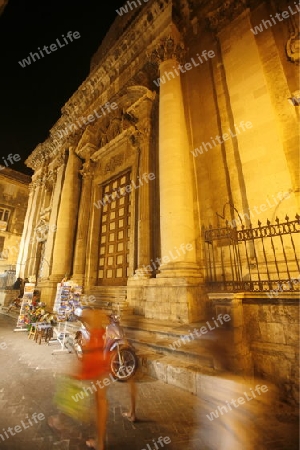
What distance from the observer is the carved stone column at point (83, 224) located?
1176cm

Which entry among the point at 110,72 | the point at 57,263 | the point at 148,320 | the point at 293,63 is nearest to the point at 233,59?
the point at 293,63

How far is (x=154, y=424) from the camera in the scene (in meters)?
2.95

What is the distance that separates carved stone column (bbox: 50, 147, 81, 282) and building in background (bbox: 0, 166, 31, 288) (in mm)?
15642

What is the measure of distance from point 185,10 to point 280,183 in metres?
9.90

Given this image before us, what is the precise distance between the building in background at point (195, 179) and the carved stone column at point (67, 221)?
7 centimetres

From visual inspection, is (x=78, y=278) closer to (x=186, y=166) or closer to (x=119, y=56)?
(x=186, y=166)

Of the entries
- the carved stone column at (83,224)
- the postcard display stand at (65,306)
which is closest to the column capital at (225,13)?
the carved stone column at (83,224)

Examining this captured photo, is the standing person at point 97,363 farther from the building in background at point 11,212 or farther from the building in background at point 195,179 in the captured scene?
the building in background at point 11,212

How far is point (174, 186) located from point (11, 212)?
85.5ft

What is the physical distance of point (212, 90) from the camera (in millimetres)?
8836

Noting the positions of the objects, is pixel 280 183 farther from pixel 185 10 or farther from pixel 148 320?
pixel 185 10

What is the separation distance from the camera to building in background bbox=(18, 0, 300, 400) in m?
5.32

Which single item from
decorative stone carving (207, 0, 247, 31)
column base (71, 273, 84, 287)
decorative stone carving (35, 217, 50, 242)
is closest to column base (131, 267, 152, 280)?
→ column base (71, 273, 84, 287)

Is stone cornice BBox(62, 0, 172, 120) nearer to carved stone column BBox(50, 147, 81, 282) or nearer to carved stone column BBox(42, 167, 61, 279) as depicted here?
carved stone column BBox(50, 147, 81, 282)
